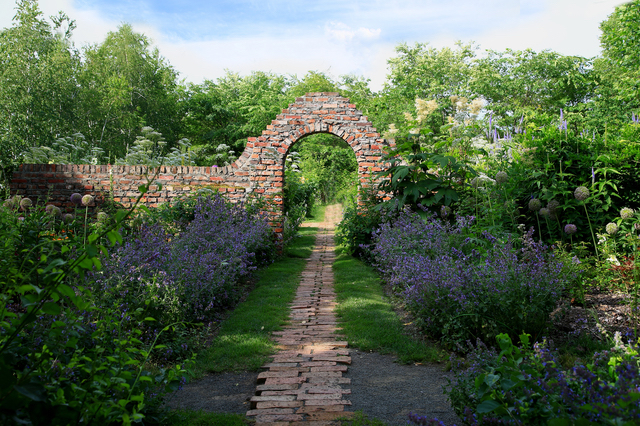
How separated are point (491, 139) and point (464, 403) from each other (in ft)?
22.5

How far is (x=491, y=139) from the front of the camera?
824 cm

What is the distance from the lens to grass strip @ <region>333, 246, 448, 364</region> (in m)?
3.71

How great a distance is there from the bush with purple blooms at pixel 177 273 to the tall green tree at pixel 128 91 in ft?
76.3

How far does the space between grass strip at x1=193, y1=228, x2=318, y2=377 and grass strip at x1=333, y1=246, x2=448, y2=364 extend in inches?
27.4

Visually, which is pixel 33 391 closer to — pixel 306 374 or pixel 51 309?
pixel 51 309

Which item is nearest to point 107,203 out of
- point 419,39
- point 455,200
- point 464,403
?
point 455,200

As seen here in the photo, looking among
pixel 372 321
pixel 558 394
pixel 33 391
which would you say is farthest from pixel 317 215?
pixel 33 391

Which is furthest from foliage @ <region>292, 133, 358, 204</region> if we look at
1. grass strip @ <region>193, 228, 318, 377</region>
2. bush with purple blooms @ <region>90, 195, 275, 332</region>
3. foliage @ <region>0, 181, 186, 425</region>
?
foliage @ <region>0, 181, 186, 425</region>

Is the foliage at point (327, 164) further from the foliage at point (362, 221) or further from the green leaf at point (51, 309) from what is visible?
the green leaf at point (51, 309)

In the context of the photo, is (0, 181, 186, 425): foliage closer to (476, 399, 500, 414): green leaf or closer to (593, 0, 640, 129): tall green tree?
(476, 399, 500, 414): green leaf

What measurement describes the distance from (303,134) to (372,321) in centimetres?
514

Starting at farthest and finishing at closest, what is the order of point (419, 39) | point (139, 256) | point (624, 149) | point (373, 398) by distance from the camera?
point (419, 39)
point (624, 149)
point (139, 256)
point (373, 398)

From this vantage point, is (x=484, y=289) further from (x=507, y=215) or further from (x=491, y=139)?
(x=491, y=139)

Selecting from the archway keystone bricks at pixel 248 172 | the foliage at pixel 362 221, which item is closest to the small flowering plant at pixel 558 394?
the foliage at pixel 362 221
